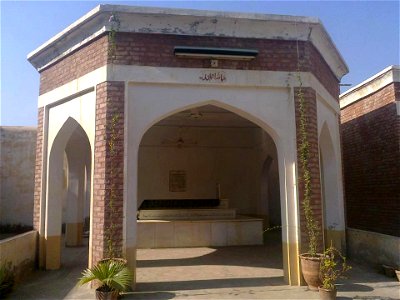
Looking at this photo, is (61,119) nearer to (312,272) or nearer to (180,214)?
(180,214)

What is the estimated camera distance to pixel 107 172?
586 centimetres

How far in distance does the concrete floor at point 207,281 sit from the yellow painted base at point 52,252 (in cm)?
20

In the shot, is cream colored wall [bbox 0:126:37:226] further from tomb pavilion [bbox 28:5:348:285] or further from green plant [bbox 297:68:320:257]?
green plant [bbox 297:68:320:257]

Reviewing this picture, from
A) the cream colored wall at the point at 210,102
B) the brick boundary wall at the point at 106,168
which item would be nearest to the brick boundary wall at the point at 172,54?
the cream colored wall at the point at 210,102

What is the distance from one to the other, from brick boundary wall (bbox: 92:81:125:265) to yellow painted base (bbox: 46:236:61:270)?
188 cm

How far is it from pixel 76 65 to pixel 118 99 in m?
1.46

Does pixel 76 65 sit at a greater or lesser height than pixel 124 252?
greater

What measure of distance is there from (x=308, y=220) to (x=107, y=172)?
3.40 metres

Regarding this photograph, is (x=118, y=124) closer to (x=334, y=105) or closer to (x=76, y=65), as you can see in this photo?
(x=76, y=65)

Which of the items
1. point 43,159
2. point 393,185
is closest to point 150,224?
point 43,159

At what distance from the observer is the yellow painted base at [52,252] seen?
7.26 meters

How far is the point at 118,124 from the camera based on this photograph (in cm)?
597

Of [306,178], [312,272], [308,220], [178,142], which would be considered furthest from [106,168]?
[178,142]

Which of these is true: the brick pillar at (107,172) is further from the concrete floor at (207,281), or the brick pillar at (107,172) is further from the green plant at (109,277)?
the concrete floor at (207,281)
